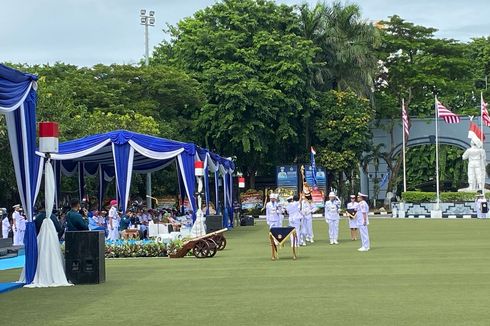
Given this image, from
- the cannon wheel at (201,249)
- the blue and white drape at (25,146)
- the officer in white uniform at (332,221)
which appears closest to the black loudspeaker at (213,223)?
the officer in white uniform at (332,221)

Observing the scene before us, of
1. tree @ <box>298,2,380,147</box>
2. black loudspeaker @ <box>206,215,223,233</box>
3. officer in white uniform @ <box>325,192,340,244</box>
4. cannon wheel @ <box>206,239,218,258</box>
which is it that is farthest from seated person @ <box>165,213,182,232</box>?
tree @ <box>298,2,380,147</box>

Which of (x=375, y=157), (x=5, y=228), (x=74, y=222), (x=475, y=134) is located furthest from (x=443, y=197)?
(x=74, y=222)

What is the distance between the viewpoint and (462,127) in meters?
58.2

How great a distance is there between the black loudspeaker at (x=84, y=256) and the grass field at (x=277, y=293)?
47 centimetres

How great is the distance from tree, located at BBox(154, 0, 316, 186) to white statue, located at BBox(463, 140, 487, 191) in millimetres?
11410

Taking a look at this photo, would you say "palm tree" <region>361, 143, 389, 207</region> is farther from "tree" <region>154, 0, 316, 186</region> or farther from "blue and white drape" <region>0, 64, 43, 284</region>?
"blue and white drape" <region>0, 64, 43, 284</region>

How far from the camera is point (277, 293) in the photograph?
11.9m

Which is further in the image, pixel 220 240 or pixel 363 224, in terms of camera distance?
pixel 220 240

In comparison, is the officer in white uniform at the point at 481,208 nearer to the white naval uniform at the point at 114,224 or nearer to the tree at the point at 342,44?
the tree at the point at 342,44

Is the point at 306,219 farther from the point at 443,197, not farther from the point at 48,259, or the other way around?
the point at 443,197

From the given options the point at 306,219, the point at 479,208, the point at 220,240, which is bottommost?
the point at 220,240

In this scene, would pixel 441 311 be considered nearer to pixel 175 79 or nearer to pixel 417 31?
pixel 175 79

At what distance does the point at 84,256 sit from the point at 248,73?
3701 centimetres

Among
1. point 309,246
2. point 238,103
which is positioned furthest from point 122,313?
point 238,103
